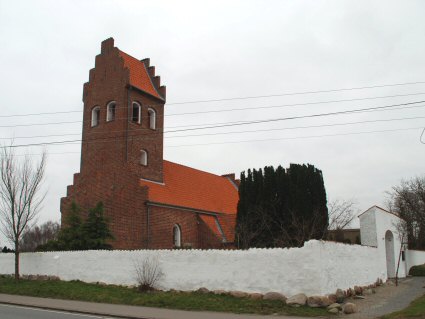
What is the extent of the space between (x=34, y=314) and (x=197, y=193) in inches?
863

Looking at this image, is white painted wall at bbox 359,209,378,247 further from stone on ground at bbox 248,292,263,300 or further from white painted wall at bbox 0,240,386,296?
stone on ground at bbox 248,292,263,300

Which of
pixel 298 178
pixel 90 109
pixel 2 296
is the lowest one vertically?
pixel 2 296

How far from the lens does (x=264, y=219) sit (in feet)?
78.5

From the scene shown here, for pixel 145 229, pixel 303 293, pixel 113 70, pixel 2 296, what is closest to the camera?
pixel 303 293

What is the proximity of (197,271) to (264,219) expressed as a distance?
7787 millimetres

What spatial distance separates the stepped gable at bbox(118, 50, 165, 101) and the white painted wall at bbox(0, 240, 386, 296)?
14.4 m

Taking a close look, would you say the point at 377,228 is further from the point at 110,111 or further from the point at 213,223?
the point at 110,111

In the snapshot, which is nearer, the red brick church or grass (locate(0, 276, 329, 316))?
grass (locate(0, 276, 329, 316))

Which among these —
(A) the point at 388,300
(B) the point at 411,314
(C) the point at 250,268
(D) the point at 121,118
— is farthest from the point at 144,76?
(B) the point at 411,314

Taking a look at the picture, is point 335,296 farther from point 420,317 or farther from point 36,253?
point 36,253

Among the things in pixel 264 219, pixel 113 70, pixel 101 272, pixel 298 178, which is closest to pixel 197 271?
pixel 101 272

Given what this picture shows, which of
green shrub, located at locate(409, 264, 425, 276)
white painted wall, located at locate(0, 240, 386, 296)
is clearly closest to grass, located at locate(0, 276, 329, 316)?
white painted wall, located at locate(0, 240, 386, 296)

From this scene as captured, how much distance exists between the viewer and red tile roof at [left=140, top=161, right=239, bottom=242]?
1216 inches

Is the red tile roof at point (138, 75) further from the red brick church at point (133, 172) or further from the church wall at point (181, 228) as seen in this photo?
the church wall at point (181, 228)
